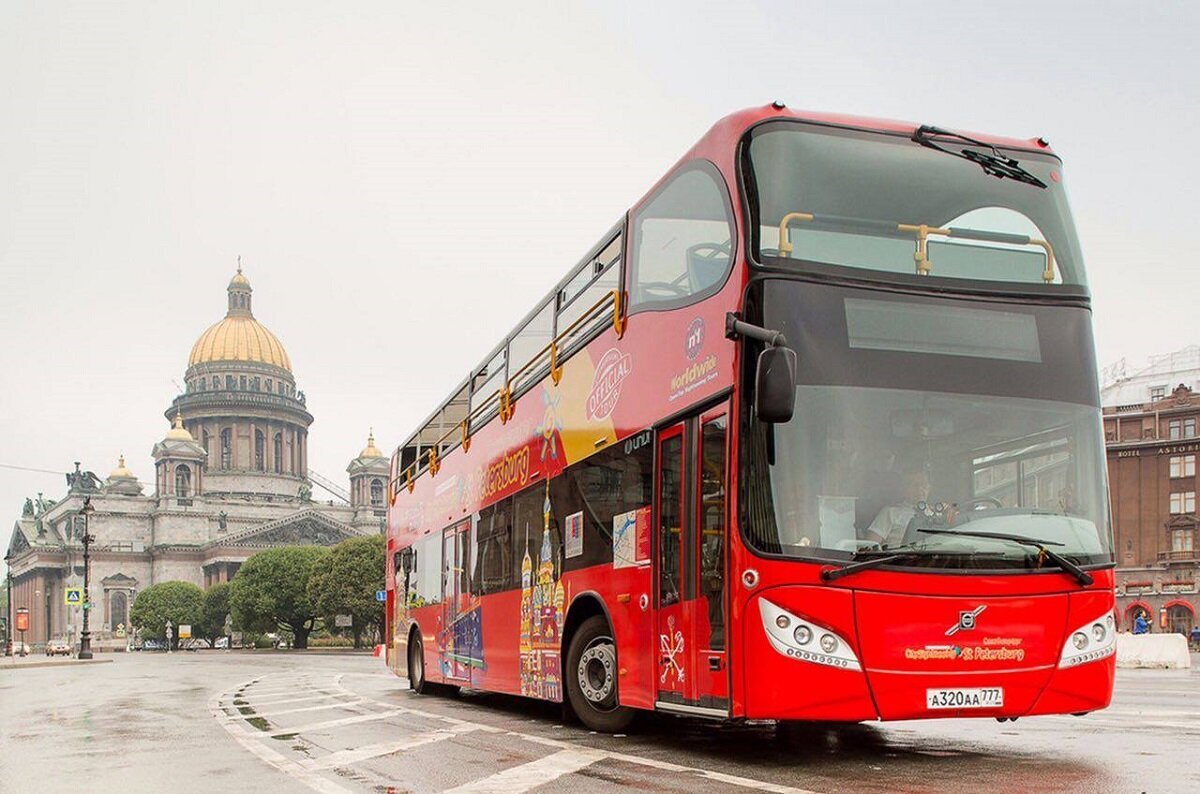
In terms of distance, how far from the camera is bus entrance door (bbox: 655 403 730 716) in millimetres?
9297

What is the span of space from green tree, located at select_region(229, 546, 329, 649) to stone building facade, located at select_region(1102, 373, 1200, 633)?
57.4 m

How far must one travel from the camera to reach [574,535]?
12.7 metres

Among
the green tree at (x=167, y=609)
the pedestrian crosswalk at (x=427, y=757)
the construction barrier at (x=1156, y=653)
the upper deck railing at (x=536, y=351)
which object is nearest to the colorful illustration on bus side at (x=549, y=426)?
the upper deck railing at (x=536, y=351)

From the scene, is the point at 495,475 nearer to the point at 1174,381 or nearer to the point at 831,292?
the point at 831,292

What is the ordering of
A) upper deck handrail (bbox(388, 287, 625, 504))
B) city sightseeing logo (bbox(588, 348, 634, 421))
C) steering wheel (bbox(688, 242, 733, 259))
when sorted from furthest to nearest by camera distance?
upper deck handrail (bbox(388, 287, 625, 504)) < city sightseeing logo (bbox(588, 348, 634, 421)) < steering wheel (bbox(688, 242, 733, 259))

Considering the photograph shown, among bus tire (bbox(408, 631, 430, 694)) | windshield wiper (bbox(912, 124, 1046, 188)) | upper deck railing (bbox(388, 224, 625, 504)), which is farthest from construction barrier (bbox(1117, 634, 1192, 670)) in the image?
windshield wiper (bbox(912, 124, 1046, 188))

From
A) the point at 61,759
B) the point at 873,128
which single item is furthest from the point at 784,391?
the point at 61,759

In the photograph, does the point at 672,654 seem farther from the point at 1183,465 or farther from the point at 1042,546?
the point at 1183,465

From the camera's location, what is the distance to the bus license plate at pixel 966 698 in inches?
342

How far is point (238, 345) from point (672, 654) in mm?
148183

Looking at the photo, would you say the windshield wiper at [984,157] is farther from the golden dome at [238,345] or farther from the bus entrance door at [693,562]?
the golden dome at [238,345]

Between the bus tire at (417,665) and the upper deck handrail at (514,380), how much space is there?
2.57 meters

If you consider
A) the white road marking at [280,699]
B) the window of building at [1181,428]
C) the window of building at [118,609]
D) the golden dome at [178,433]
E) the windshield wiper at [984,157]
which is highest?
the golden dome at [178,433]

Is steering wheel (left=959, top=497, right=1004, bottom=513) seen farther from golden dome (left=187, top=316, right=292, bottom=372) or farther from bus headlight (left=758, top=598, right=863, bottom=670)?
golden dome (left=187, top=316, right=292, bottom=372)
